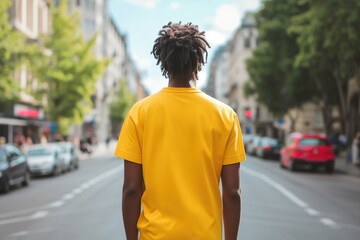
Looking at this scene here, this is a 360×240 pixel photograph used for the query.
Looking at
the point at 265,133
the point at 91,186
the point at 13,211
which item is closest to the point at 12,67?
the point at 91,186

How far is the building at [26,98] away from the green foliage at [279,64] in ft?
49.2

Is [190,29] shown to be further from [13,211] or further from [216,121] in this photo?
[13,211]

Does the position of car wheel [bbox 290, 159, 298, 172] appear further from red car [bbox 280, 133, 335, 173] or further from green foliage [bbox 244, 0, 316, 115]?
green foliage [bbox 244, 0, 316, 115]

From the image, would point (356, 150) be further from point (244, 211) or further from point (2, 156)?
point (244, 211)

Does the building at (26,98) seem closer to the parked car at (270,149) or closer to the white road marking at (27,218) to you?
the parked car at (270,149)

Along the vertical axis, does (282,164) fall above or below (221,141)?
below

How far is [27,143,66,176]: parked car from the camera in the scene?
21.2 m

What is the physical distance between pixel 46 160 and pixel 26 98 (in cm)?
1876

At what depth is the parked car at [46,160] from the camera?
2120 cm

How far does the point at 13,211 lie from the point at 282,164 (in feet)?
→ 53.5

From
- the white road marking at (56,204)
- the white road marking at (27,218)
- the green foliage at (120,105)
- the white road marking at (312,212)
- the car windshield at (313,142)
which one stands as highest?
the green foliage at (120,105)

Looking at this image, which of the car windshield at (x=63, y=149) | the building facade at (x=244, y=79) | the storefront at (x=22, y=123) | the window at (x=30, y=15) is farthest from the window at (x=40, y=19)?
the building facade at (x=244, y=79)

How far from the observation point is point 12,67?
2241cm

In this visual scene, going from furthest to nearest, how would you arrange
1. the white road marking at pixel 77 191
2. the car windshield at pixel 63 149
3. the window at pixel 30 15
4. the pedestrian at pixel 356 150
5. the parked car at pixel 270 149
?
the window at pixel 30 15 → the parked car at pixel 270 149 → the pedestrian at pixel 356 150 → the car windshield at pixel 63 149 → the white road marking at pixel 77 191
